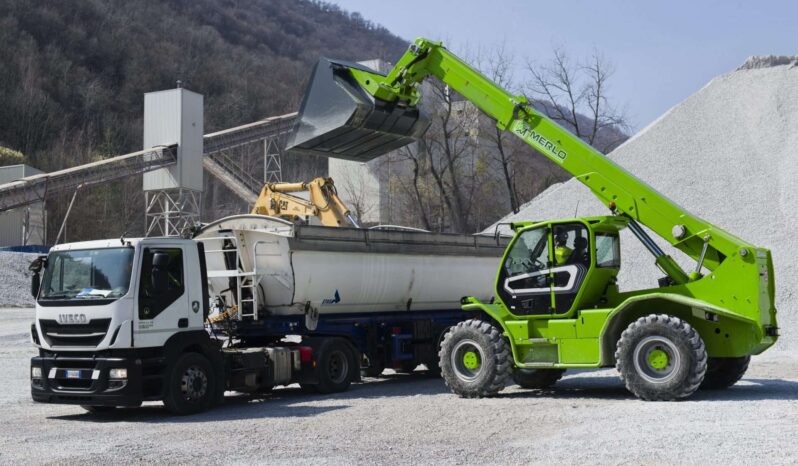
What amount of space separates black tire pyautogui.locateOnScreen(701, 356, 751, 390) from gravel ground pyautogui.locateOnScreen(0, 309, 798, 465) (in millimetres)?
228

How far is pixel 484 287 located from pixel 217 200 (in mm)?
63107

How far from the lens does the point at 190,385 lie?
12.5 m

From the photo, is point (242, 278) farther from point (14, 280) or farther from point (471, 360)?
point (14, 280)

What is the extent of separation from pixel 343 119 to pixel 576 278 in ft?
14.9

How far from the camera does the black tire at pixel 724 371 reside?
43.1 ft

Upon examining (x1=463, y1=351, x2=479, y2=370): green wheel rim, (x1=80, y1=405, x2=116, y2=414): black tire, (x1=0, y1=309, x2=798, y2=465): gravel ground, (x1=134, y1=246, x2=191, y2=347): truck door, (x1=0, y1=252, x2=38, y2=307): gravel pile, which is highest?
(x1=0, y1=252, x2=38, y2=307): gravel pile

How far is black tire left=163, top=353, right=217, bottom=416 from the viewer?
12.2 meters

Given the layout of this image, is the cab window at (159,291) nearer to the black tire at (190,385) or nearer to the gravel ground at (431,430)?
the black tire at (190,385)

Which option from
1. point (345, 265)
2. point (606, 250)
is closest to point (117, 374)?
point (345, 265)

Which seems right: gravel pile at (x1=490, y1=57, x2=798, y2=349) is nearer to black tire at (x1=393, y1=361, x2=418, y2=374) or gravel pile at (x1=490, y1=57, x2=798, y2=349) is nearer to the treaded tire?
black tire at (x1=393, y1=361, x2=418, y2=374)

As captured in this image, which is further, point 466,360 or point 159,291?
Result: point 466,360

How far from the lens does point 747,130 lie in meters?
32.8

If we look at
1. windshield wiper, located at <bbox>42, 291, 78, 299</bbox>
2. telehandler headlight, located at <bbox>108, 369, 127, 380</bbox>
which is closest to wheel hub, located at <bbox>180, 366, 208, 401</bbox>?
telehandler headlight, located at <bbox>108, 369, 127, 380</bbox>

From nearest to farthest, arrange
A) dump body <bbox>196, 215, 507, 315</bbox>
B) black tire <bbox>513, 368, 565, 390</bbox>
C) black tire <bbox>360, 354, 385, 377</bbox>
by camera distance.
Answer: dump body <bbox>196, 215, 507, 315</bbox> < black tire <bbox>513, 368, 565, 390</bbox> < black tire <bbox>360, 354, 385, 377</bbox>
